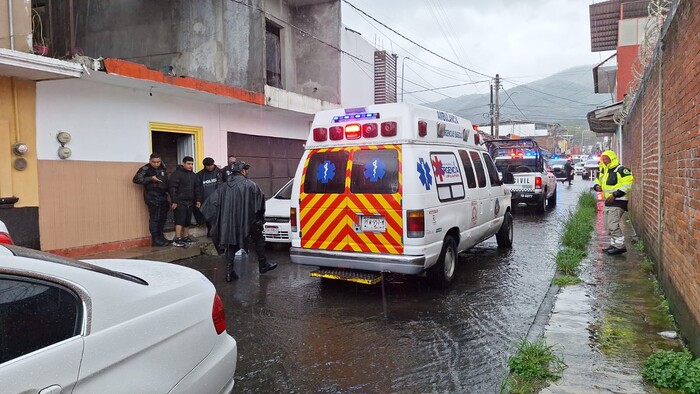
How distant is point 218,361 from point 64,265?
37.5 inches

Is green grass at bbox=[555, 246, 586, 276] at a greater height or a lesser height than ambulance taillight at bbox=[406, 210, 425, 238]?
lesser

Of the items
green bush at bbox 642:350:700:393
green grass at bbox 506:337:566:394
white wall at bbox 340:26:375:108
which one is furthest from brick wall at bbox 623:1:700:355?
white wall at bbox 340:26:375:108

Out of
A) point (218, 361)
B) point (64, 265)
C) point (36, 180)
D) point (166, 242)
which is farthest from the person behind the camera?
point (166, 242)

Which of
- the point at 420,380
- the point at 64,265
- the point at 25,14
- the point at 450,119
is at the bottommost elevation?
the point at 420,380

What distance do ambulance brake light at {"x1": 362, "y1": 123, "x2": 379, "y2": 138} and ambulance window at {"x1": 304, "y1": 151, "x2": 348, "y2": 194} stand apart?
0.33 meters

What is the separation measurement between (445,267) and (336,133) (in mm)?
2162

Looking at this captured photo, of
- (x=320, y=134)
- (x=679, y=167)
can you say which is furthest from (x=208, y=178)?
(x=679, y=167)

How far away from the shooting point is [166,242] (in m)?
9.62

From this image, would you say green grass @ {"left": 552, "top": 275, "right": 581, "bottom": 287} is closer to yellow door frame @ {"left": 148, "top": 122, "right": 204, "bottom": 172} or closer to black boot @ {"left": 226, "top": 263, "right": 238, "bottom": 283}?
black boot @ {"left": 226, "top": 263, "right": 238, "bottom": 283}

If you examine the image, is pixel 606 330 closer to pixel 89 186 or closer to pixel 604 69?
pixel 89 186

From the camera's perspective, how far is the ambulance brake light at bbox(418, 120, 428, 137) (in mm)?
5906

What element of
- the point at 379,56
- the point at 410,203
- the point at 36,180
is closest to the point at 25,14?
the point at 36,180

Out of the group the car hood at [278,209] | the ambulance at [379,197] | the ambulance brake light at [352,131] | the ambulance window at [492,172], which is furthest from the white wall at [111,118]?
the ambulance window at [492,172]

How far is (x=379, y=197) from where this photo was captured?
5762 mm
